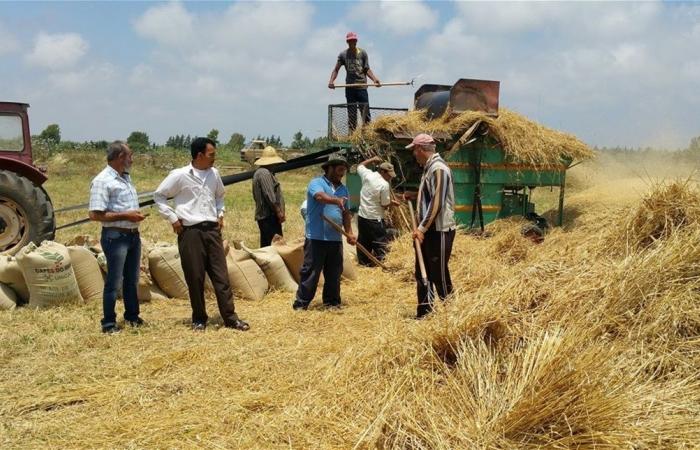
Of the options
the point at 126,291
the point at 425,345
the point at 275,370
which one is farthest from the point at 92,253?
the point at 425,345

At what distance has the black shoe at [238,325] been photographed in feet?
16.8

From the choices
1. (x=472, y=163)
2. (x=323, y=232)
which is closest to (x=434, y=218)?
(x=323, y=232)

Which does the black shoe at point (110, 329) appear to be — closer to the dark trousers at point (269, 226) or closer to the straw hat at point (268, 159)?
the dark trousers at point (269, 226)

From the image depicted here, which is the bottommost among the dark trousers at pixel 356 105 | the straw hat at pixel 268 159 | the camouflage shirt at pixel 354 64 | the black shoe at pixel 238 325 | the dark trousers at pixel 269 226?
the black shoe at pixel 238 325

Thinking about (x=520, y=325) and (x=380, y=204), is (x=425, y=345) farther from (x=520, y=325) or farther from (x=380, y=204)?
(x=380, y=204)

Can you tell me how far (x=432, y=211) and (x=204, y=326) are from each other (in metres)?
2.06

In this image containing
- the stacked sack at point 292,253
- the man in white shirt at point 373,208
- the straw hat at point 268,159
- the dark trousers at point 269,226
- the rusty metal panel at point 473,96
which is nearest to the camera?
the stacked sack at point 292,253

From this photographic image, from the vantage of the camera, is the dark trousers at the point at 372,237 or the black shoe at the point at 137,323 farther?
the dark trousers at the point at 372,237

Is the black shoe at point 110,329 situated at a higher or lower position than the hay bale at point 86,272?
lower

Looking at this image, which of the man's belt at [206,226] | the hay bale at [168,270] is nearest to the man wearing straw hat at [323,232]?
the man's belt at [206,226]

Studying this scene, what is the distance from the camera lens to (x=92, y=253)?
233 inches

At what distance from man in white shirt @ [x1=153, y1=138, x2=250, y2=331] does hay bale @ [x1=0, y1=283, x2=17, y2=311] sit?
171 centimetres

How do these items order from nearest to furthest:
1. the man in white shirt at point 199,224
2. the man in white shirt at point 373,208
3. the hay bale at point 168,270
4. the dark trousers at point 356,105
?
1. the man in white shirt at point 199,224
2. the hay bale at point 168,270
3. the man in white shirt at point 373,208
4. the dark trousers at point 356,105

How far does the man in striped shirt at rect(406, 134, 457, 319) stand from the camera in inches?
194
